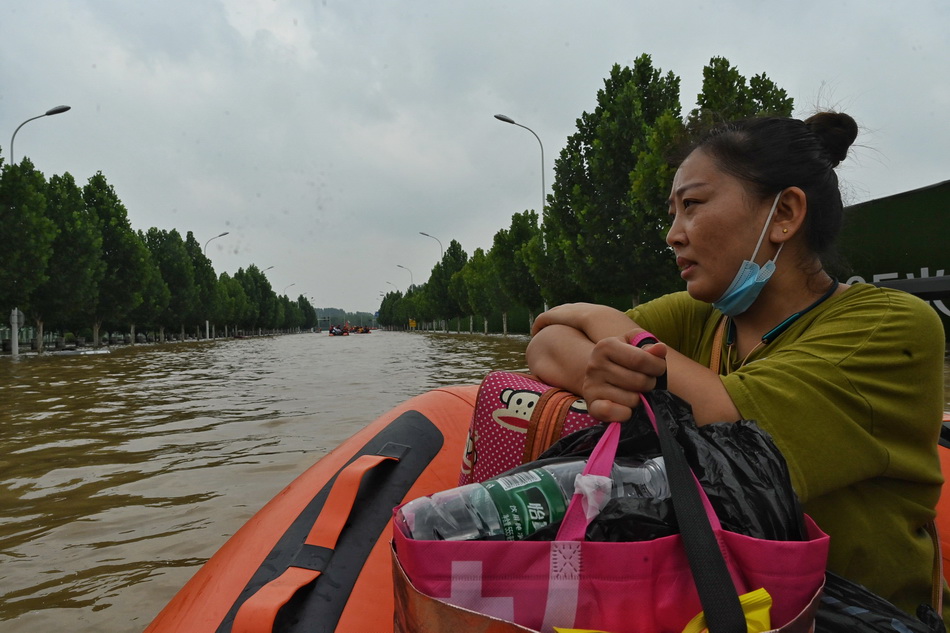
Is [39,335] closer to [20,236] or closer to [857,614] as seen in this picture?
[20,236]

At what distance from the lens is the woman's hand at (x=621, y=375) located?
0.99m

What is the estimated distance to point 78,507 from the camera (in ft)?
11.7

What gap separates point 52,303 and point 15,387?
53.7 ft

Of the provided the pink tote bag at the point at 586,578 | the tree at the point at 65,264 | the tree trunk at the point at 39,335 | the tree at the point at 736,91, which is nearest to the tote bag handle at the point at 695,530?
the pink tote bag at the point at 586,578

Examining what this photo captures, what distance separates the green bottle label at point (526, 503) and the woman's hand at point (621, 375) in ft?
0.54

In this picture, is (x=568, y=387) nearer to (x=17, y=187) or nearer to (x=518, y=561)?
(x=518, y=561)

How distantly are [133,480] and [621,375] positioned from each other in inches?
163

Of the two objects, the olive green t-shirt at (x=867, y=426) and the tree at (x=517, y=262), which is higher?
the tree at (x=517, y=262)

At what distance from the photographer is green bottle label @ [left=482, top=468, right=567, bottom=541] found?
859 mm

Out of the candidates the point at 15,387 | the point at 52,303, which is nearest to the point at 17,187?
the point at 52,303

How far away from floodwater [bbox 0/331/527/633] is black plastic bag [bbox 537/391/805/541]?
7.02 feet

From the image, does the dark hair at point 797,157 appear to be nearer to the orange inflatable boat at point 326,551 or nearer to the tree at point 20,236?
the orange inflatable boat at point 326,551

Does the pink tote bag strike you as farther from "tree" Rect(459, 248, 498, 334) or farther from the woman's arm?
"tree" Rect(459, 248, 498, 334)

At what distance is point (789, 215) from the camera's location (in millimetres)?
1389
